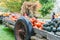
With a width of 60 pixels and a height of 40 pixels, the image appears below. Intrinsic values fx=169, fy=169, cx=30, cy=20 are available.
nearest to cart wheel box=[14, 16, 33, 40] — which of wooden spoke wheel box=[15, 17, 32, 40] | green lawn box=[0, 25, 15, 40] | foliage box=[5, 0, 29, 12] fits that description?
wooden spoke wheel box=[15, 17, 32, 40]

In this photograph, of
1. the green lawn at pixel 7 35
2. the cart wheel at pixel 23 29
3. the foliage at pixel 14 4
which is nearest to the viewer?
the cart wheel at pixel 23 29

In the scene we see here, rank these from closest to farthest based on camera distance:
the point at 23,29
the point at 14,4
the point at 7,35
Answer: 1. the point at 23,29
2. the point at 7,35
3. the point at 14,4

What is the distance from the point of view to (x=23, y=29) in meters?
4.21

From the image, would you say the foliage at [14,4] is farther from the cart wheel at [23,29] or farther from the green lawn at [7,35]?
the cart wheel at [23,29]

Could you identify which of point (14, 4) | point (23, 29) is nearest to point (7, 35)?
point (23, 29)

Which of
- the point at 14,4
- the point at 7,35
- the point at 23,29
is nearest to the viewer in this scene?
the point at 23,29

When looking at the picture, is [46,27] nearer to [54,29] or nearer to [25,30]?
[54,29]

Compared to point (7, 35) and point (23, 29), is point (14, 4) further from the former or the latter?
point (23, 29)

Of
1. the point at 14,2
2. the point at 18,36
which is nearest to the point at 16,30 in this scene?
the point at 18,36

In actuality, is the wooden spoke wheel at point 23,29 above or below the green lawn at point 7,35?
above

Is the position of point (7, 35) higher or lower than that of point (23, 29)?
lower

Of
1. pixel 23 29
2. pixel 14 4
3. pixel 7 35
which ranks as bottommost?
pixel 7 35

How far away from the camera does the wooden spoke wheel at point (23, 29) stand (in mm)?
3865

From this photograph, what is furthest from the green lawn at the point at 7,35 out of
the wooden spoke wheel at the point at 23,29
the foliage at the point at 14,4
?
the foliage at the point at 14,4
